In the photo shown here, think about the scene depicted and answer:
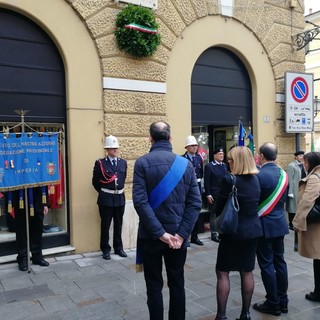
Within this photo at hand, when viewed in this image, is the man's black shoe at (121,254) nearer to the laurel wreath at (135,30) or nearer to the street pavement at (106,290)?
the street pavement at (106,290)

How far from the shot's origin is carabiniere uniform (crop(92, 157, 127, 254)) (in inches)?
242

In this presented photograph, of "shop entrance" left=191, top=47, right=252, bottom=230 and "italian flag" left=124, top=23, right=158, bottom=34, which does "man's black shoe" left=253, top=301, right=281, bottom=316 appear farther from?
"italian flag" left=124, top=23, right=158, bottom=34

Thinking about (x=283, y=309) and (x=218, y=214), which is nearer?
(x=218, y=214)

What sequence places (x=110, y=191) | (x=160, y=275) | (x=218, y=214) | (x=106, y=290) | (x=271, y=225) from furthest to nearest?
(x=110, y=191)
(x=106, y=290)
(x=271, y=225)
(x=218, y=214)
(x=160, y=275)

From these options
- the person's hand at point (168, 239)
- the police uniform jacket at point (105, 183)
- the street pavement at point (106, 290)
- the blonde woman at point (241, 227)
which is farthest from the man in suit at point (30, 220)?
the blonde woman at point (241, 227)

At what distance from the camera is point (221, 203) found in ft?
12.0

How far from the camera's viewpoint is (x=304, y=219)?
4148mm

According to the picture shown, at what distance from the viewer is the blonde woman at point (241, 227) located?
364 cm

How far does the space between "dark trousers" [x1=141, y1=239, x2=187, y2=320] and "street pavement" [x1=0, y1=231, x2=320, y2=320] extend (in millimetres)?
714

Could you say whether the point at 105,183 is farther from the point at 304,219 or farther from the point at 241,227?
the point at 304,219

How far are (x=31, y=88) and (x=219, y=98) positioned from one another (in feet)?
13.3

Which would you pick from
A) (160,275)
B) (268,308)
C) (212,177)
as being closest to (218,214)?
(160,275)

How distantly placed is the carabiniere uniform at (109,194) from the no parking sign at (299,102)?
4733 mm

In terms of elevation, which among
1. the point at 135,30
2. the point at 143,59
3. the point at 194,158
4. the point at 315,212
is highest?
the point at 135,30
